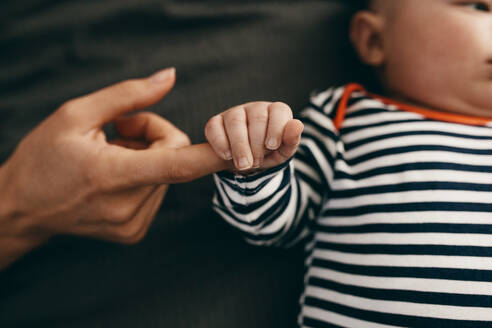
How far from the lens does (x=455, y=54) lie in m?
0.71

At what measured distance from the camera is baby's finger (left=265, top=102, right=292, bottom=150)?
1.61 feet

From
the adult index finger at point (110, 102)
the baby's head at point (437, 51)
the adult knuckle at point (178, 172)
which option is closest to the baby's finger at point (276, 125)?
the adult knuckle at point (178, 172)

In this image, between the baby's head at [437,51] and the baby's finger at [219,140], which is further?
the baby's head at [437,51]

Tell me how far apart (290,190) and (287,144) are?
18 centimetres

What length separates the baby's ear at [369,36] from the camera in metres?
0.84

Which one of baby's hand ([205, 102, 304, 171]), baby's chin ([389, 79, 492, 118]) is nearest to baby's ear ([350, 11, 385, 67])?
baby's chin ([389, 79, 492, 118])

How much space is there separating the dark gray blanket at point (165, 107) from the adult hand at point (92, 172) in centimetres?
9

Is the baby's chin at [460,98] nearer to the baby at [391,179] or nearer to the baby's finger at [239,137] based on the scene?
the baby at [391,179]

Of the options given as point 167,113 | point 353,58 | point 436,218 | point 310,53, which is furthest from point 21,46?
point 436,218

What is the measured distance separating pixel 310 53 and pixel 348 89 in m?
0.13

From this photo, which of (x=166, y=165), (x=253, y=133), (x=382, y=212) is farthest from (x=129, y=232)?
(x=382, y=212)

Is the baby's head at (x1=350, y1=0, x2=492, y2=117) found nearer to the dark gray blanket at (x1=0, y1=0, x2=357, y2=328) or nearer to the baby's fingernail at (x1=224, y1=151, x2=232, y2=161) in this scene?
the dark gray blanket at (x1=0, y1=0, x2=357, y2=328)

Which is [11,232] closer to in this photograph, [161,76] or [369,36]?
[161,76]

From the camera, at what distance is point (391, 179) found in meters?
0.67
